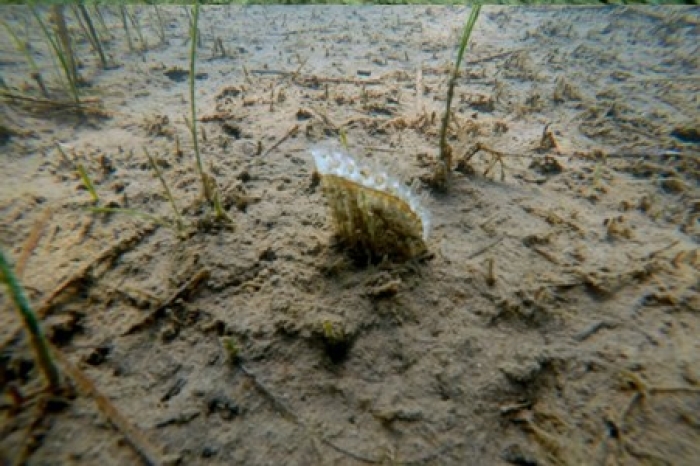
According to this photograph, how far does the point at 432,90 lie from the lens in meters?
3.73

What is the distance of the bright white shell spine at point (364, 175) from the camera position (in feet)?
5.63

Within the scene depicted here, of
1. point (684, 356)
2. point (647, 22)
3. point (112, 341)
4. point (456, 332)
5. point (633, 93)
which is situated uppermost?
point (647, 22)

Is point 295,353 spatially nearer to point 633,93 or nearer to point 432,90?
point 432,90

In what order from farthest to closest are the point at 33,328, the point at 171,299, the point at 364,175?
the point at 364,175
the point at 171,299
the point at 33,328

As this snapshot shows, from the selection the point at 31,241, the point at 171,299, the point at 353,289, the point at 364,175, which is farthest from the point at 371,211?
the point at 31,241

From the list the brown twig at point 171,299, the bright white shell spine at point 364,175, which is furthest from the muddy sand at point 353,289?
the bright white shell spine at point 364,175

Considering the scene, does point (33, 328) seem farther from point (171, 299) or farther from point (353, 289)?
point (353, 289)

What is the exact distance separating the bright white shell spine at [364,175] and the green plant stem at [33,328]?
1.12 m

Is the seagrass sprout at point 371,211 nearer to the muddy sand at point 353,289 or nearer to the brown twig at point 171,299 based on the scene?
the muddy sand at point 353,289

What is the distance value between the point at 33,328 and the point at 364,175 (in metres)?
1.36

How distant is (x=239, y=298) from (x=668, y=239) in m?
2.24

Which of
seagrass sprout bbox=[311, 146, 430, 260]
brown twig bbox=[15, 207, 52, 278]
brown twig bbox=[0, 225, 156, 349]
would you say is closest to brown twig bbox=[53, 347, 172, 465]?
brown twig bbox=[0, 225, 156, 349]

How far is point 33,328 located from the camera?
3.94 feet

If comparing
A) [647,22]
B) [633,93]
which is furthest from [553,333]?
[647,22]
